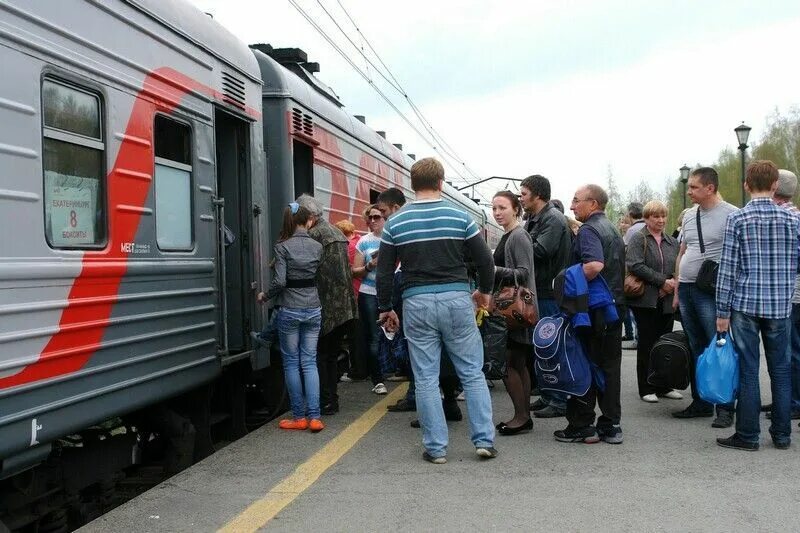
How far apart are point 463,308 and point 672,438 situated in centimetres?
181

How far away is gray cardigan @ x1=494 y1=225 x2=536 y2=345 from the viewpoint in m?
5.96

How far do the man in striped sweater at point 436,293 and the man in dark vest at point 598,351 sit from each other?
0.74m

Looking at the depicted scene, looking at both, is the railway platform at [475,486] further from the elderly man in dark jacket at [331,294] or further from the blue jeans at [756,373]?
the elderly man in dark jacket at [331,294]

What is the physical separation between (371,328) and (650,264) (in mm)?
2640

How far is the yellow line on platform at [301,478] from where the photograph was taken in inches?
165

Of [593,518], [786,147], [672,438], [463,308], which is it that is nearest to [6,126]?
[463,308]

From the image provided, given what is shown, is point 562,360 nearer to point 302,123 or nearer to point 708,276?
point 708,276

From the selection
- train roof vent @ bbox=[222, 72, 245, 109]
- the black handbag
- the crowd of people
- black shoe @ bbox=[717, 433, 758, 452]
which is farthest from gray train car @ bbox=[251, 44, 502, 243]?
black shoe @ bbox=[717, 433, 758, 452]

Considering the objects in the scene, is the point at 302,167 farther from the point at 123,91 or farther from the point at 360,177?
the point at 123,91

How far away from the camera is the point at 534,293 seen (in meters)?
6.06

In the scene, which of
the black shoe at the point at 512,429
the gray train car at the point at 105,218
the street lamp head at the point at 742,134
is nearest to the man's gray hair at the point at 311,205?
the gray train car at the point at 105,218

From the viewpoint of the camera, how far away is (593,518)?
4.11 metres

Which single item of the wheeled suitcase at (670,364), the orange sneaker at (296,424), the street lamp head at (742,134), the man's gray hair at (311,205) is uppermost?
the street lamp head at (742,134)

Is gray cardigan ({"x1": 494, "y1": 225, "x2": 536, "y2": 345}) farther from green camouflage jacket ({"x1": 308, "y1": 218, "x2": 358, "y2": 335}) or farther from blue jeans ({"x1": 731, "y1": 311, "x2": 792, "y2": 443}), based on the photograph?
green camouflage jacket ({"x1": 308, "y1": 218, "x2": 358, "y2": 335})
